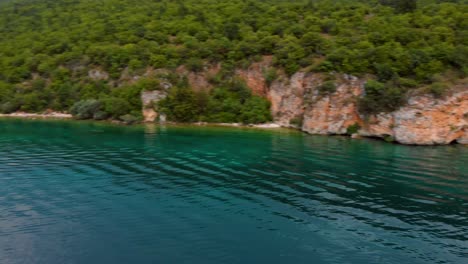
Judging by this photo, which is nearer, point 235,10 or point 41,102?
point 41,102

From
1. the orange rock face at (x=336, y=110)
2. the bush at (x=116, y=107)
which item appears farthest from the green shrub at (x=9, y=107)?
the orange rock face at (x=336, y=110)

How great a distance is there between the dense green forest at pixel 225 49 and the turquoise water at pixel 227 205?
24594mm

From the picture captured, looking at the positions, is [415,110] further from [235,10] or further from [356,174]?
[235,10]

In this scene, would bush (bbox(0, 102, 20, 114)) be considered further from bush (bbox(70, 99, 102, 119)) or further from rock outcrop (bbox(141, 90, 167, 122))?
rock outcrop (bbox(141, 90, 167, 122))

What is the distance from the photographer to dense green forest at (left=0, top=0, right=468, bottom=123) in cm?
6047

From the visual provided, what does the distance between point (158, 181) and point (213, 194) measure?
5.45m

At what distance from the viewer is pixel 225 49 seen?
262 ft

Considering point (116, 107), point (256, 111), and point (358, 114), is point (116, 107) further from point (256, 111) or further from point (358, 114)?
point (358, 114)

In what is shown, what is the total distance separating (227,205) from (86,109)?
5977 centimetres

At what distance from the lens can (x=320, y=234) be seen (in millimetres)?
18625

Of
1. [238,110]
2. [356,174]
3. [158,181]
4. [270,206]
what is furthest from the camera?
[238,110]

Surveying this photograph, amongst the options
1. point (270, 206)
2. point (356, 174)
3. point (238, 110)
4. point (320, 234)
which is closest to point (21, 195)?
point (270, 206)

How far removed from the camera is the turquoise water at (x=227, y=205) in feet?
54.7

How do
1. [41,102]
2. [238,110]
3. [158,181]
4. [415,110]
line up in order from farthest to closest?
1. [41,102]
2. [238,110]
3. [415,110]
4. [158,181]
